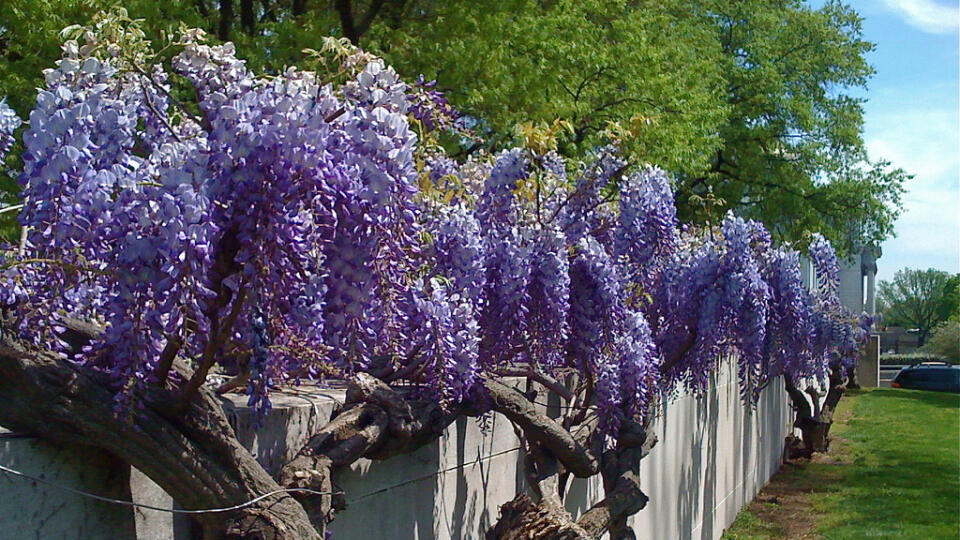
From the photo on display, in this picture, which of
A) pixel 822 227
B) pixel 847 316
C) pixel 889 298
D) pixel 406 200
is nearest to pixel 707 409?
pixel 847 316

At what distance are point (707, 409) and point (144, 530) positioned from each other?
31.3 ft

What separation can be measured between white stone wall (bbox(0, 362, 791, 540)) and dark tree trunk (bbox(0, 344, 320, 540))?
11 cm

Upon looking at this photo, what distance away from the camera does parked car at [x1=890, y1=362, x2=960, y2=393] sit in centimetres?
4156

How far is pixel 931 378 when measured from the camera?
1646 inches

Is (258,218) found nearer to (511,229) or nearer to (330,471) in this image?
(330,471)

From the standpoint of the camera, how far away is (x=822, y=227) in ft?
89.9

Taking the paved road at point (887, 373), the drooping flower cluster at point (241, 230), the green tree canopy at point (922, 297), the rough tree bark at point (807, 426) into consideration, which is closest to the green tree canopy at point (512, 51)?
the rough tree bark at point (807, 426)

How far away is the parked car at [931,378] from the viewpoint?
136ft

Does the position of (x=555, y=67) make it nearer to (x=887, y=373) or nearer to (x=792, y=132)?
(x=792, y=132)

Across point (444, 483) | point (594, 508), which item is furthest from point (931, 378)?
point (444, 483)

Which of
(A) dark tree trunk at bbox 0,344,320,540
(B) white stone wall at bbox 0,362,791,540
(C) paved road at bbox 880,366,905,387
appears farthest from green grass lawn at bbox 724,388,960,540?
(C) paved road at bbox 880,366,905,387

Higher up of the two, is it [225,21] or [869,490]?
[225,21]

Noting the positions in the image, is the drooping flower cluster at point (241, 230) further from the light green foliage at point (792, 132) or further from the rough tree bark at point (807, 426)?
the light green foliage at point (792, 132)

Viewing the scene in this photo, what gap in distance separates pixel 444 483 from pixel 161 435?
2359 millimetres
